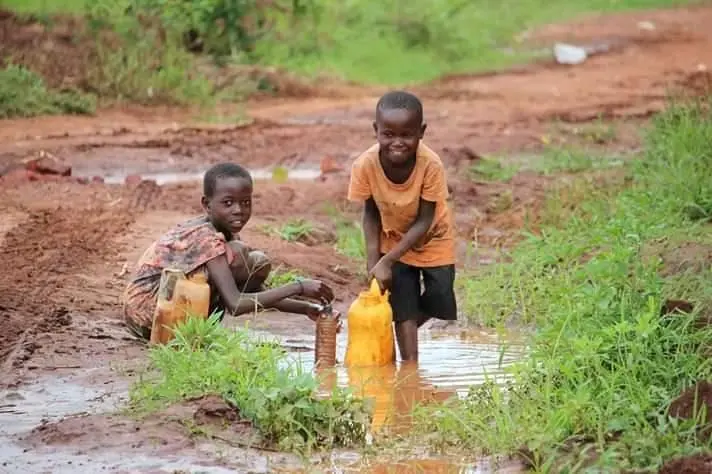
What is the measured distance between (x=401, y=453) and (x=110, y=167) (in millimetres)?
7925

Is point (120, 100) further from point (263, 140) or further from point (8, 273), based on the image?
point (8, 273)

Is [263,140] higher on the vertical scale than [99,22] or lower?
lower

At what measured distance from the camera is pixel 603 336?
6012mm

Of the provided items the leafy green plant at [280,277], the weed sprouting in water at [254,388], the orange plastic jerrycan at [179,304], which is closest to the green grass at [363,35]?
the leafy green plant at [280,277]

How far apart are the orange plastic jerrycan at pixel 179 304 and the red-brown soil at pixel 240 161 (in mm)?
258

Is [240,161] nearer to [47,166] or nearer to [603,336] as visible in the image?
[47,166]

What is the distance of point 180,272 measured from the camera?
6.83 m

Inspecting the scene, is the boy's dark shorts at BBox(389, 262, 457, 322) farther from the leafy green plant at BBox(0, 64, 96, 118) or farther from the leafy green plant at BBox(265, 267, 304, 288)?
the leafy green plant at BBox(0, 64, 96, 118)

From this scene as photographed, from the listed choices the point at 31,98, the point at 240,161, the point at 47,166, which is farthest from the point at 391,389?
the point at 31,98

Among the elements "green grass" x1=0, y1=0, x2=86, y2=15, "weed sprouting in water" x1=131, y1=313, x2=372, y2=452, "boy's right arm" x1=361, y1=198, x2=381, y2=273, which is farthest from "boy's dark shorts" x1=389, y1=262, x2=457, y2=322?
"green grass" x1=0, y1=0, x2=86, y2=15

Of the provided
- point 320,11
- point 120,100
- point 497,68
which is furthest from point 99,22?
point 497,68

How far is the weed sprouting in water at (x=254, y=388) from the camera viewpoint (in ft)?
18.1

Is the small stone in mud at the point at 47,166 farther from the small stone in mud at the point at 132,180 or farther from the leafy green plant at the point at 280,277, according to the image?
the leafy green plant at the point at 280,277

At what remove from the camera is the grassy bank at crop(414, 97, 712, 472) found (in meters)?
5.25
